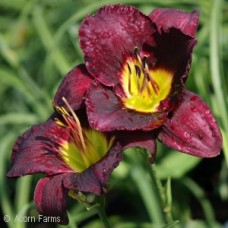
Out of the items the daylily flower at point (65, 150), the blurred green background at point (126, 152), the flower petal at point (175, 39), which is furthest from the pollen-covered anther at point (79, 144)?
the blurred green background at point (126, 152)

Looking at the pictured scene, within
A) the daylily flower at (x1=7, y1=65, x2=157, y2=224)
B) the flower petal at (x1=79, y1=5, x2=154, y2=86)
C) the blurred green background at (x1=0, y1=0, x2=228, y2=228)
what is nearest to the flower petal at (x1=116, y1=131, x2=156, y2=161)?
the daylily flower at (x1=7, y1=65, x2=157, y2=224)

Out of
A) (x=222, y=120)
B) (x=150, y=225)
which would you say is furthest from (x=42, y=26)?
(x=222, y=120)

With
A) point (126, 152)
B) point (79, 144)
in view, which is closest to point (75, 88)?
point (79, 144)

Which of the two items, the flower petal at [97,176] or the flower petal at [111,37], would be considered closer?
the flower petal at [97,176]

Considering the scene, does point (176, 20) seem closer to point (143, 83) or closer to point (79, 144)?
point (143, 83)

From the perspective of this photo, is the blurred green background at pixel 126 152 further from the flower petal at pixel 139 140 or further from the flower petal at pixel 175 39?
the flower petal at pixel 139 140

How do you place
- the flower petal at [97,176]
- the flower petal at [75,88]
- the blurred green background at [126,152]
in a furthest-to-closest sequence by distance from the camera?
the blurred green background at [126,152] → the flower petal at [75,88] → the flower petal at [97,176]

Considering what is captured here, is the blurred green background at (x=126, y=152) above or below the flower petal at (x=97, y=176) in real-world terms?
below
